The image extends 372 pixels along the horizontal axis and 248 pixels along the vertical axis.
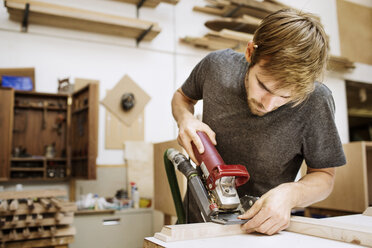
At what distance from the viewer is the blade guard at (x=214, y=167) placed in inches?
35.4

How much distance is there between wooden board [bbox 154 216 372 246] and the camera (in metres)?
0.78

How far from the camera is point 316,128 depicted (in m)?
1.07

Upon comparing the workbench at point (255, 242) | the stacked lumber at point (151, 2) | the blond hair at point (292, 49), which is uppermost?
the stacked lumber at point (151, 2)

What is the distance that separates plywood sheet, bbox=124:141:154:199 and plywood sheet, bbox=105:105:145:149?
0.07m

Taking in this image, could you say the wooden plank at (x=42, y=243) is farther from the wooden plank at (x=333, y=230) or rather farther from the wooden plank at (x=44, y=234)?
the wooden plank at (x=333, y=230)

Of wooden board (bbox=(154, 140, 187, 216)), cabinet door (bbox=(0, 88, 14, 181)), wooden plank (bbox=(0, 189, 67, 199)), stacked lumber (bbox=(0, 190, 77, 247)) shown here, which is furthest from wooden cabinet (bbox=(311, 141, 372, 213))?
cabinet door (bbox=(0, 88, 14, 181))

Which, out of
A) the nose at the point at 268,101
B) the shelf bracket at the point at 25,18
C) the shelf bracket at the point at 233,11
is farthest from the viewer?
the shelf bracket at the point at 233,11

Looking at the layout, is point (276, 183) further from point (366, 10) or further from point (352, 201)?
point (366, 10)

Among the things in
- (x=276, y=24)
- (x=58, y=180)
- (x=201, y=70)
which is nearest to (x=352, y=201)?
(x=201, y=70)

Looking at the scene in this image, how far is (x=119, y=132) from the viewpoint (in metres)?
3.44

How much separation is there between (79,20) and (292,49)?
2.66m

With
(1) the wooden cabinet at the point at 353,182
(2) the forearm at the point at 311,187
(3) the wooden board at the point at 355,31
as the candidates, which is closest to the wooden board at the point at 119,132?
(1) the wooden cabinet at the point at 353,182

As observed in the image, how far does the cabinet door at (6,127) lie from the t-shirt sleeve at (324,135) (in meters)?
2.50

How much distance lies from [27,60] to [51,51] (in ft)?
0.77
